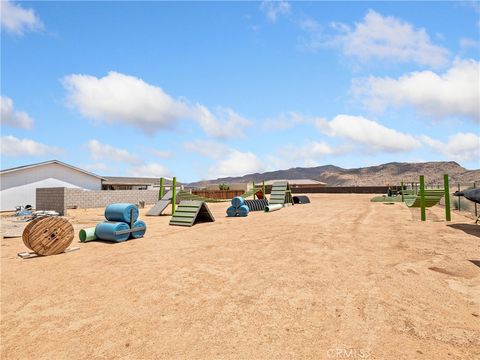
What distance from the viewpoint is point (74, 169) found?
31906 mm

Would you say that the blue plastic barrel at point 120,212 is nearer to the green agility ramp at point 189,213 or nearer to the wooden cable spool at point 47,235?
the wooden cable spool at point 47,235

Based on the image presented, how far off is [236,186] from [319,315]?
61.1 meters

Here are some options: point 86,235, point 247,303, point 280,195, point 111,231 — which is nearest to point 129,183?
point 280,195

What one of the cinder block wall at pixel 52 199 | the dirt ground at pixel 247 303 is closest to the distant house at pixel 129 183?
the cinder block wall at pixel 52 199

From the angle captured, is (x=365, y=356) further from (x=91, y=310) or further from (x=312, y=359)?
(x=91, y=310)

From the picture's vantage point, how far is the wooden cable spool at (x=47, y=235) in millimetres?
7754

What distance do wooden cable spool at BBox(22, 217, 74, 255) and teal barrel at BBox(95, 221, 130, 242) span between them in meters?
1.31

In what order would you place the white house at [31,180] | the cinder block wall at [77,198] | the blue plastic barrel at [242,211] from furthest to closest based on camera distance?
1. the white house at [31,180]
2. the cinder block wall at [77,198]
3. the blue plastic barrel at [242,211]

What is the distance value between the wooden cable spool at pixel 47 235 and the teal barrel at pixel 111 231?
4.30 ft

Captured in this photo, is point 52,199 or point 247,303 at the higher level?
point 52,199

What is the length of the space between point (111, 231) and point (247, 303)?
6720 mm

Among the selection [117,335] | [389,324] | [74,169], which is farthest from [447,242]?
[74,169]

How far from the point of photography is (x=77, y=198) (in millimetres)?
24609

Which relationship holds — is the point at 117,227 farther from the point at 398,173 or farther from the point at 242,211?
the point at 398,173
